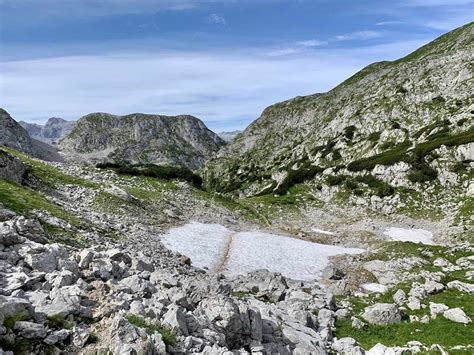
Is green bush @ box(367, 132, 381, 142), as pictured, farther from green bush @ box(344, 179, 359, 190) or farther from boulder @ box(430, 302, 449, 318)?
boulder @ box(430, 302, 449, 318)

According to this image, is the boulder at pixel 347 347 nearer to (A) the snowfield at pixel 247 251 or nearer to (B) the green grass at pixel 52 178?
(A) the snowfield at pixel 247 251

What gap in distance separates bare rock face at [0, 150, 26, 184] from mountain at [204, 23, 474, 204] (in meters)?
58.5

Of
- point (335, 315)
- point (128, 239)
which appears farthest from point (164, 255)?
point (335, 315)

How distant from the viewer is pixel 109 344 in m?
11.5

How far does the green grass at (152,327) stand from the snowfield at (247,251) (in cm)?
1925

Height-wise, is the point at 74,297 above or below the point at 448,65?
below

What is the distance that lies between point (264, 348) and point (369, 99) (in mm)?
136081

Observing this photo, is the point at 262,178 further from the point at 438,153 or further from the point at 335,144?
the point at 438,153

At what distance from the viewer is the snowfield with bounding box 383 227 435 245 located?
52.2m

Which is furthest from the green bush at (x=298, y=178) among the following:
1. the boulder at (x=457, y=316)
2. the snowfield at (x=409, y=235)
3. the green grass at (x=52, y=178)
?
the boulder at (x=457, y=316)

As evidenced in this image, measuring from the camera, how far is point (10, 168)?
42281 mm

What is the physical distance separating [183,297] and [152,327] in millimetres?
3056

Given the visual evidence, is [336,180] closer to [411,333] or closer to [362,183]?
[362,183]

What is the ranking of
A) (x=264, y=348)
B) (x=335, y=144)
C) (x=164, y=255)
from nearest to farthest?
(x=264, y=348) < (x=164, y=255) < (x=335, y=144)
